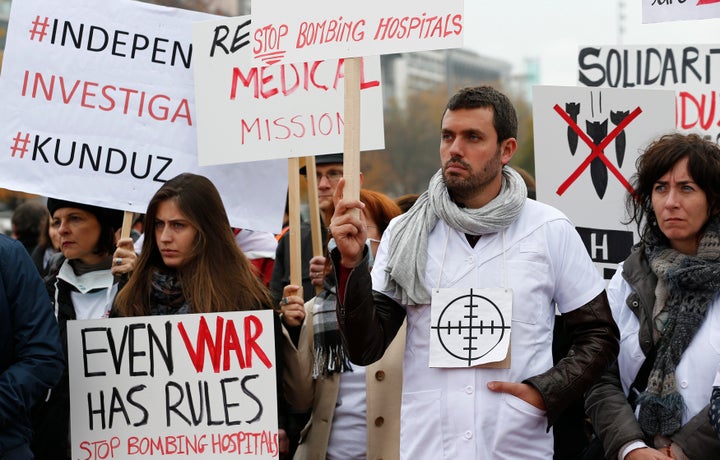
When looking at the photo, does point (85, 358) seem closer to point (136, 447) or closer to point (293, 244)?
point (136, 447)

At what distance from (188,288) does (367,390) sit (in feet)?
2.75

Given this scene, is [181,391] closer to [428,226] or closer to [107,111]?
[428,226]

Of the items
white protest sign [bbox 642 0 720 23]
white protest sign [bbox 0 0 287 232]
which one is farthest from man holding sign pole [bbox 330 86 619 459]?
white protest sign [bbox 0 0 287 232]

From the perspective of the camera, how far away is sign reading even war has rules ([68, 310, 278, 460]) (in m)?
4.50

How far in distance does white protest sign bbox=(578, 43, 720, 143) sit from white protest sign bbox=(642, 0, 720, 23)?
81 cm

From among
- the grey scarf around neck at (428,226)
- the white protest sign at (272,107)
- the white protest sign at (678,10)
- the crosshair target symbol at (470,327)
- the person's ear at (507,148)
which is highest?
the white protest sign at (678,10)

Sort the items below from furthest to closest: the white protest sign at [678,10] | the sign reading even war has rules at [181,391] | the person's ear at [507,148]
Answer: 1. the white protest sign at [678,10]
2. the sign reading even war has rules at [181,391]
3. the person's ear at [507,148]

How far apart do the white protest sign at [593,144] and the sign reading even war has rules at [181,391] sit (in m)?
1.78

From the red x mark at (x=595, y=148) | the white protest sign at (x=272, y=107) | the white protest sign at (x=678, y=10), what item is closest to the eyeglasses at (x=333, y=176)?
the white protest sign at (x=272, y=107)

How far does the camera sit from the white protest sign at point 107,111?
19.0 ft

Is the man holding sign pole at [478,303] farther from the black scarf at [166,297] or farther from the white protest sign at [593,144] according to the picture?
the white protest sign at [593,144]

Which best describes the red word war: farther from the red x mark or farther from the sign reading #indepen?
the red x mark

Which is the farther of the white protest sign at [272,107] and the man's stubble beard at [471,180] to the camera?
the white protest sign at [272,107]

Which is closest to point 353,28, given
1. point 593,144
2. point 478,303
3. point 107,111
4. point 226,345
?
point 478,303
